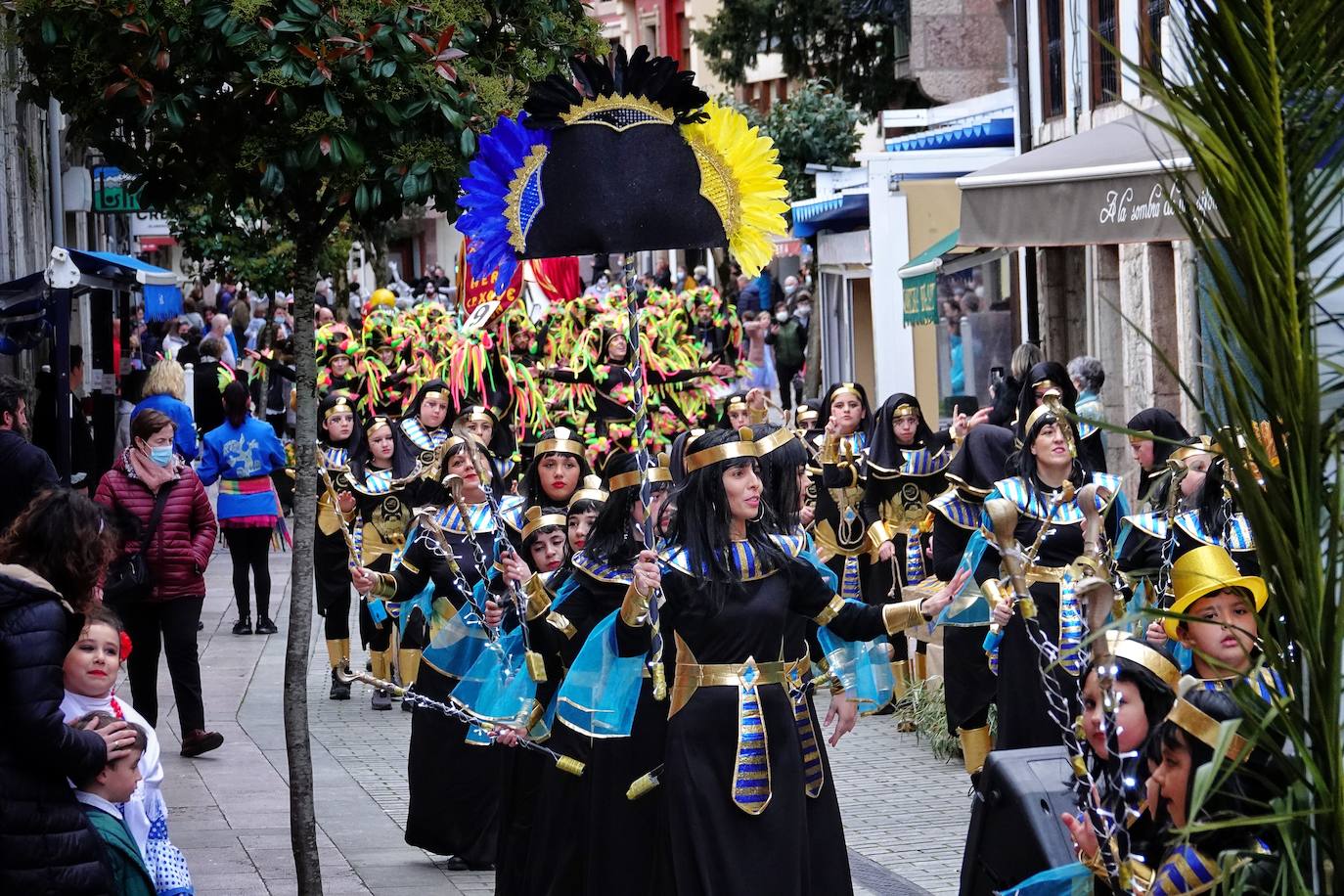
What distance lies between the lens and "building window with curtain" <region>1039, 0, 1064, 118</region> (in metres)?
20.6

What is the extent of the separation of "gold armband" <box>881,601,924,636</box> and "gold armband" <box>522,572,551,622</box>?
4.98 feet

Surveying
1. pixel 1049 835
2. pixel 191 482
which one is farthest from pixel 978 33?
pixel 1049 835

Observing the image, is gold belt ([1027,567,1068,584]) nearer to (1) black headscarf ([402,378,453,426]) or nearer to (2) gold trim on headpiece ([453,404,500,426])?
(2) gold trim on headpiece ([453,404,500,426])

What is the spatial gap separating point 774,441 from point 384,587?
2636 mm

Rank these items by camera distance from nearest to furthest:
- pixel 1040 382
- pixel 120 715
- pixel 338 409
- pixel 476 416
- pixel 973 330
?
pixel 120 715 → pixel 1040 382 → pixel 476 416 → pixel 338 409 → pixel 973 330

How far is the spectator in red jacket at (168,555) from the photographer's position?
34.1ft

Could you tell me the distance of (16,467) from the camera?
30.9 feet

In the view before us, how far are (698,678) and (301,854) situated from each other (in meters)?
1.57

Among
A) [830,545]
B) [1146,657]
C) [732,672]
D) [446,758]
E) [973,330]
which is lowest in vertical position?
[446,758]

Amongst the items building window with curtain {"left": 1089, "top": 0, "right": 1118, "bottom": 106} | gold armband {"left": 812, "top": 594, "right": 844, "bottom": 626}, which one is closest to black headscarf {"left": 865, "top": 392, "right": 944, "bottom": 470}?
gold armband {"left": 812, "top": 594, "right": 844, "bottom": 626}

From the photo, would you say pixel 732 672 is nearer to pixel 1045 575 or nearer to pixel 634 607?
pixel 634 607

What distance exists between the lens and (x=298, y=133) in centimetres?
649

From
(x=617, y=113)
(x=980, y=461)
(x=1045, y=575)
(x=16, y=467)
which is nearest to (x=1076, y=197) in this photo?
(x=980, y=461)

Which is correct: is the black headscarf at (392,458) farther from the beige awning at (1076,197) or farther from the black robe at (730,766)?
the black robe at (730,766)
